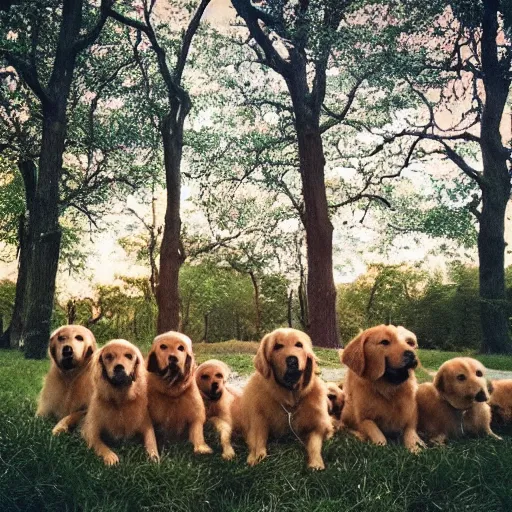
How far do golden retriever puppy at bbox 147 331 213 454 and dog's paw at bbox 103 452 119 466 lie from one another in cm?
33

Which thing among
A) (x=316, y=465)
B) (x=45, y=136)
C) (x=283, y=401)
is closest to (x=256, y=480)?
(x=316, y=465)

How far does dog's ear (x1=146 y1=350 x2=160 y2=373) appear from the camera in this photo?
4176 mm

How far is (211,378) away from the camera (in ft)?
15.9

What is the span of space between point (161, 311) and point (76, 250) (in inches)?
314

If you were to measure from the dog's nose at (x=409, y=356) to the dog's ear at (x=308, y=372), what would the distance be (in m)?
0.58

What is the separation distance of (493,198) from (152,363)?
14500mm

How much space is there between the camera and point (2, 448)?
4547mm

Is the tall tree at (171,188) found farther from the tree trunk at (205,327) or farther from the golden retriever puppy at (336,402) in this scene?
the tree trunk at (205,327)

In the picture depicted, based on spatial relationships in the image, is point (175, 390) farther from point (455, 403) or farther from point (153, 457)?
point (455, 403)

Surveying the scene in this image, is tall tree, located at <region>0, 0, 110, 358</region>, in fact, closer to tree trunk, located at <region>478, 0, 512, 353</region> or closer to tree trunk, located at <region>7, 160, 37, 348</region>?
tree trunk, located at <region>7, 160, 37, 348</region>

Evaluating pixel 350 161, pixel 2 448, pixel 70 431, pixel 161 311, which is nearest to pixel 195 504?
pixel 70 431

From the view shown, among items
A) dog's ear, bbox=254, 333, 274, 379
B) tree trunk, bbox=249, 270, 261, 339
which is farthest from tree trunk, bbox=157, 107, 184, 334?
tree trunk, bbox=249, 270, 261, 339

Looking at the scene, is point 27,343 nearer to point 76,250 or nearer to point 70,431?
point 70,431

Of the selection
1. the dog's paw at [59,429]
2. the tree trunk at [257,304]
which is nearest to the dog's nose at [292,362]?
the dog's paw at [59,429]
